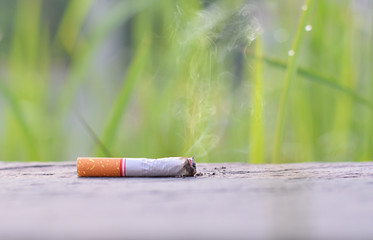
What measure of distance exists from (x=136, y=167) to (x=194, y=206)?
230mm

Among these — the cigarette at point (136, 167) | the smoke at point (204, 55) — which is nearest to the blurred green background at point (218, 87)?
the smoke at point (204, 55)

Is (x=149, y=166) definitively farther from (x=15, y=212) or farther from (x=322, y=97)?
(x=322, y=97)

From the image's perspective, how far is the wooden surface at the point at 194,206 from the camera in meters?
0.31

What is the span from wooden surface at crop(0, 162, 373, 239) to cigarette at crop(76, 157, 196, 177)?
0.02 m

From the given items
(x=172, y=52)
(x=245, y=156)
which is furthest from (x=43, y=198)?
(x=245, y=156)

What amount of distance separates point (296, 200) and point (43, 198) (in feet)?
0.73

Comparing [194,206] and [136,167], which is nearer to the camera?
[194,206]

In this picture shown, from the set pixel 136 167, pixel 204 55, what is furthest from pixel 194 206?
pixel 204 55

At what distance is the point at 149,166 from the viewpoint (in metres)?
0.61

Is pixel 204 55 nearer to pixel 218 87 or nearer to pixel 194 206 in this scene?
pixel 218 87

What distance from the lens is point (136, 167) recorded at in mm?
617

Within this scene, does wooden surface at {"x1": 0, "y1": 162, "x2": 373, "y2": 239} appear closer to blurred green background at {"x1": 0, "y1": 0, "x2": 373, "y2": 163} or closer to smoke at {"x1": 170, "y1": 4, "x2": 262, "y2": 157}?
blurred green background at {"x1": 0, "y1": 0, "x2": 373, "y2": 163}

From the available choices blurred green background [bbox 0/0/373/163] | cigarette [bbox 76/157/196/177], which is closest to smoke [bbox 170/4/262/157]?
blurred green background [bbox 0/0/373/163]

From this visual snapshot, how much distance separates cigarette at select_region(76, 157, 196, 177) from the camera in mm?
613
